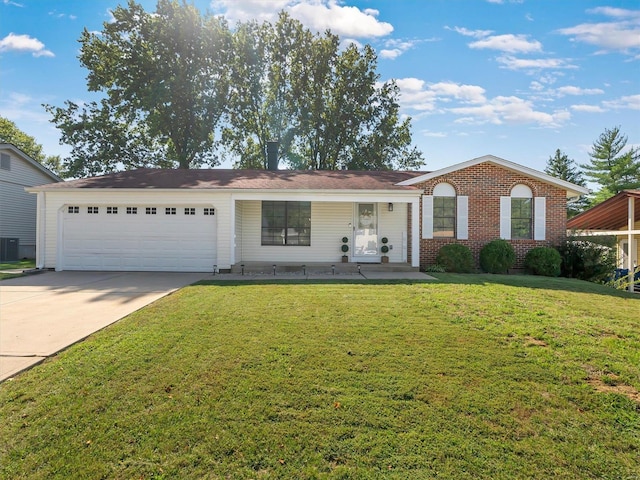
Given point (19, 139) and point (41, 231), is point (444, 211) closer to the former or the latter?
point (41, 231)

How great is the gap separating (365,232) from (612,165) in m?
36.2

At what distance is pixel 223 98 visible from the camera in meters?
25.6

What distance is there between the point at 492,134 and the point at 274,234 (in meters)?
11.6

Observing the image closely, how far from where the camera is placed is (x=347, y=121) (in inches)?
1010

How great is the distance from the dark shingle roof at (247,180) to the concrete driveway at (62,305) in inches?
126

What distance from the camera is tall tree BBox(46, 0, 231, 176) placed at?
76.4 feet

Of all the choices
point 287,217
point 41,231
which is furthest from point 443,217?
point 41,231

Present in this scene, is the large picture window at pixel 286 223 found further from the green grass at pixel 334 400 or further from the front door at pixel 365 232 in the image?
the green grass at pixel 334 400

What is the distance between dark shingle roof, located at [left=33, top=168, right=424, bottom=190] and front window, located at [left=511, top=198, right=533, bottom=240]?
370 centimetres

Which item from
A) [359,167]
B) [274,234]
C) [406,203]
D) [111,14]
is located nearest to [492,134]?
[406,203]

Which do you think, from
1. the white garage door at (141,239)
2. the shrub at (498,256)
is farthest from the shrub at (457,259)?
the white garage door at (141,239)

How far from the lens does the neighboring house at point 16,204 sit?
18080 millimetres

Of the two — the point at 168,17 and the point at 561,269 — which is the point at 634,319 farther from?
the point at 168,17

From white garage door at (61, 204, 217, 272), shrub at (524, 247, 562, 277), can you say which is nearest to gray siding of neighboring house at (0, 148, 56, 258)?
white garage door at (61, 204, 217, 272)
